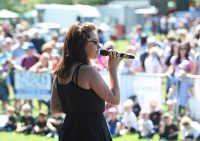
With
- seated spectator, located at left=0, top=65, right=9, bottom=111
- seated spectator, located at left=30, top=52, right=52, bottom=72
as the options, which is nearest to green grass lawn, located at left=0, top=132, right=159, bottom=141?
seated spectator, located at left=0, top=65, right=9, bottom=111

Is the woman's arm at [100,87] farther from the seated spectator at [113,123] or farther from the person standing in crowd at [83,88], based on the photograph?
the seated spectator at [113,123]

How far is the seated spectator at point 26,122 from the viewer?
10805 mm

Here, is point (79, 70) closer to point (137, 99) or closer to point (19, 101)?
point (137, 99)

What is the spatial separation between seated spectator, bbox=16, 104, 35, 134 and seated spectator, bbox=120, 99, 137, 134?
159 centimetres

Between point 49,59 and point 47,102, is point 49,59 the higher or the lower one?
the higher one

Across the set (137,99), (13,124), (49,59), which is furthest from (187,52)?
(13,124)

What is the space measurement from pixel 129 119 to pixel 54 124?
1239 mm

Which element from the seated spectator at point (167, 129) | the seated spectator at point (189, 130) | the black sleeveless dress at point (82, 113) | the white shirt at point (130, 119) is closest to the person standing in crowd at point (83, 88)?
the black sleeveless dress at point (82, 113)

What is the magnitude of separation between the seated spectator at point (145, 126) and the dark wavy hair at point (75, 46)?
17.7ft

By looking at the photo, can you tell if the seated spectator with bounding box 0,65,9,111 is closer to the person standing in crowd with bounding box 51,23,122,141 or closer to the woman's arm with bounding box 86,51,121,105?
the person standing in crowd with bounding box 51,23,122,141

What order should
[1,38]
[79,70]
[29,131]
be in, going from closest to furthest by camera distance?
[79,70] < [29,131] < [1,38]

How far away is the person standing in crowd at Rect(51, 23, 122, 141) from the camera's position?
476 centimetres

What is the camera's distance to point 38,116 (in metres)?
10.8

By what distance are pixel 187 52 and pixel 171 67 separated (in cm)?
45
